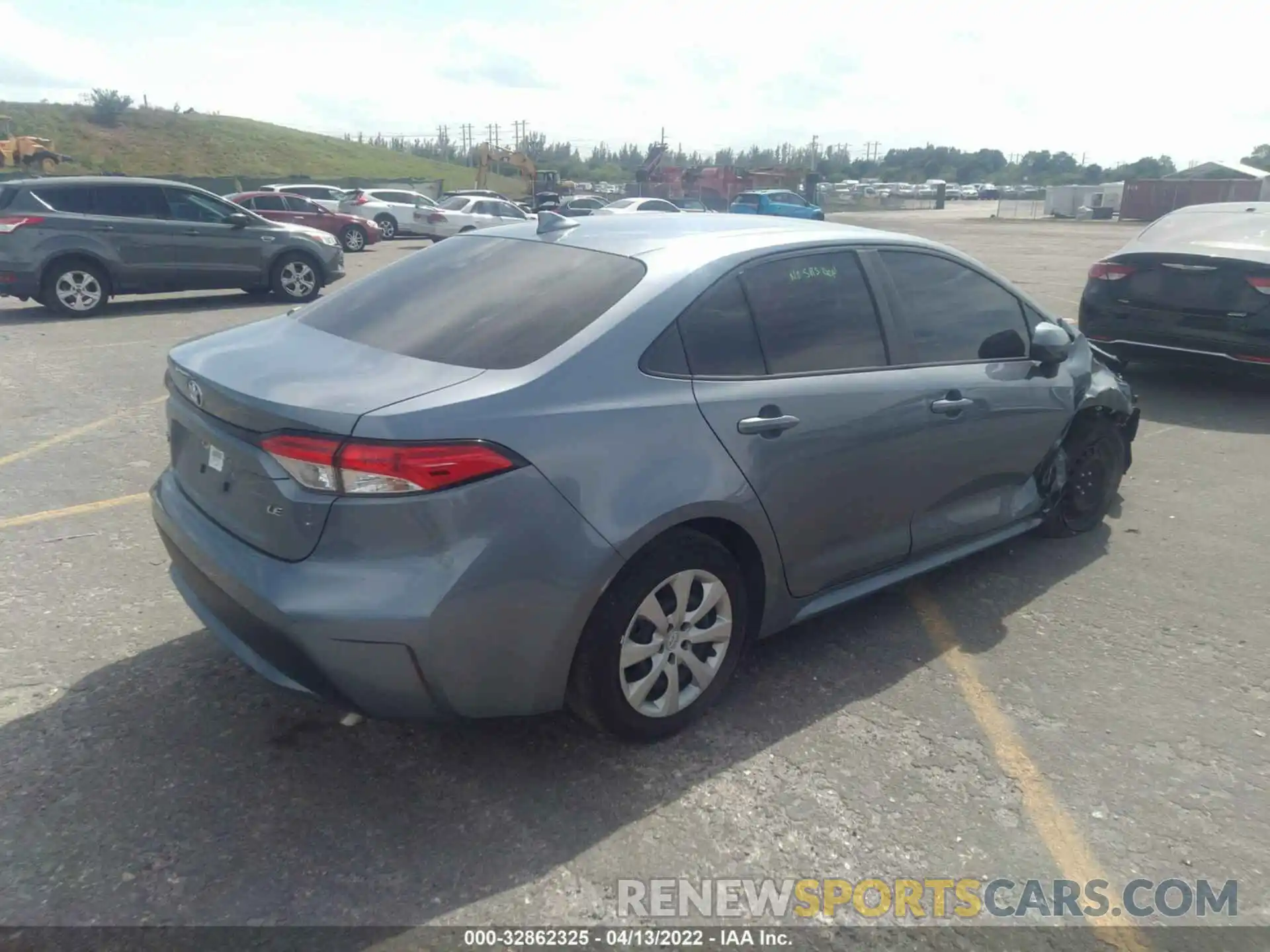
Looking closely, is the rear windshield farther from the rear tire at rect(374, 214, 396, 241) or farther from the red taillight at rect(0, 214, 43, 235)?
the rear tire at rect(374, 214, 396, 241)

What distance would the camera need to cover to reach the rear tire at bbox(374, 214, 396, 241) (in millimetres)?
28391

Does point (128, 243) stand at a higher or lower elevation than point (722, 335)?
lower

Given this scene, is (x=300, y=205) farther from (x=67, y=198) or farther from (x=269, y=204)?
(x=67, y=198)

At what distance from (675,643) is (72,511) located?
3.59 m

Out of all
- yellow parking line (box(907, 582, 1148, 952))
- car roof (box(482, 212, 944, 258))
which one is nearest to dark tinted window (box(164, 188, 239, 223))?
car roof (box(482, 212, 944, 258))

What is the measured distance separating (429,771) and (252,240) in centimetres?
1143

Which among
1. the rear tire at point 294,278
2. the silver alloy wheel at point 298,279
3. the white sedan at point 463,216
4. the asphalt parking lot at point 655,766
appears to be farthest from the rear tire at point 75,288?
the white sedan at point 463,216

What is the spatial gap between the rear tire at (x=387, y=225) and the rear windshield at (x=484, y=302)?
1029 inches

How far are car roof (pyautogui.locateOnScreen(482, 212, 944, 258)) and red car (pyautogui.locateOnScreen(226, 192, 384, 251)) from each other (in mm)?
21203

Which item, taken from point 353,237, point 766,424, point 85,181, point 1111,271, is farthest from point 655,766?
point 353,237

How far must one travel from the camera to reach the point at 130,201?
11.8 m

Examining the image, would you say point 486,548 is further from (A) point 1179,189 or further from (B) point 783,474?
(A) point 1179,189

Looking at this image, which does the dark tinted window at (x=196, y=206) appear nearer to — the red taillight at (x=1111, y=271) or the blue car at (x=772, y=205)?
the red taillight at (x=1111, y=271)

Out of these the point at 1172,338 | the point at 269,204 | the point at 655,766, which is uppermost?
the point at 269,204
